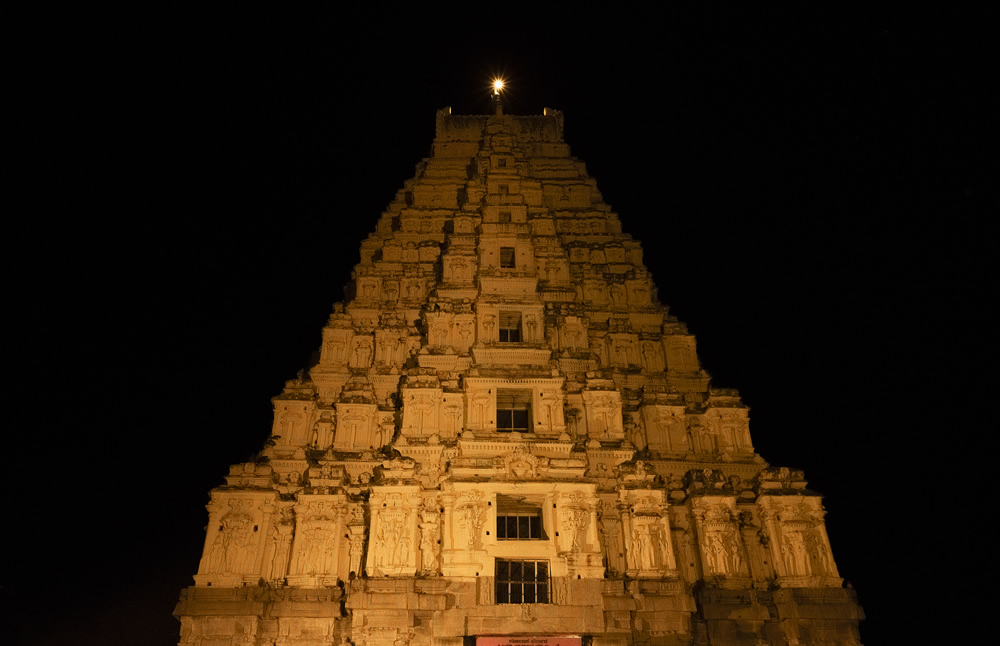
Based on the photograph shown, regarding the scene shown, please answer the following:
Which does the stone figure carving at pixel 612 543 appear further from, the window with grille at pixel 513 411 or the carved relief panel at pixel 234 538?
the carved relief panel at pixel 234 538

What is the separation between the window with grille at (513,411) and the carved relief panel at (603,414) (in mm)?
2191

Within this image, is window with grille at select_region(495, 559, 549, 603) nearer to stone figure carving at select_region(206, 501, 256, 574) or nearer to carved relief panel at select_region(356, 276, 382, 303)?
stone figure carving at select_region(206, 501, 256, 574)

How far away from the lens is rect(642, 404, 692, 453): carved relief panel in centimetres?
2578

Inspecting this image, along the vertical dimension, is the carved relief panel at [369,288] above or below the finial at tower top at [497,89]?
below

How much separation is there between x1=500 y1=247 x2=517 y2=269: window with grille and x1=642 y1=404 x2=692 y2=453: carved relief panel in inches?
313

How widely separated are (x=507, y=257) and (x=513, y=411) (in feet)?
23.5

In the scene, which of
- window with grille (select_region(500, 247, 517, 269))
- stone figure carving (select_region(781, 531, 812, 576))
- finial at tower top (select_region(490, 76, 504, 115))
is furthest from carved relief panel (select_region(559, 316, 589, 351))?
finial at tower top (select_region(490, 76, 504, 115))

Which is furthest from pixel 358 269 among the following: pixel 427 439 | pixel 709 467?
pixel 709 467

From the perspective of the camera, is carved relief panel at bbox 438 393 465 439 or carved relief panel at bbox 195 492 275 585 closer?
carved relief panel at bbox 195 492 275 585

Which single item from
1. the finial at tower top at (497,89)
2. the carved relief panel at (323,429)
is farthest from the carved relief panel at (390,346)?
the finial at tower top at (497,89)

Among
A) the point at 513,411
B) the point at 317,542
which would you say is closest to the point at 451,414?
the point at 513,411

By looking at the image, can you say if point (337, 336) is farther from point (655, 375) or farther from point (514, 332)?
point (655, 375)

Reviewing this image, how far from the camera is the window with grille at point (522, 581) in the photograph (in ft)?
66.8

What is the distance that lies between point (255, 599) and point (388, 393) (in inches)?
334
